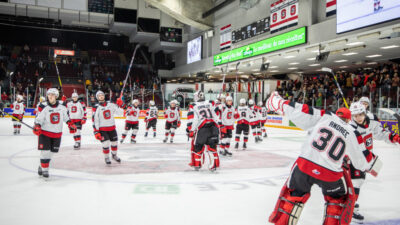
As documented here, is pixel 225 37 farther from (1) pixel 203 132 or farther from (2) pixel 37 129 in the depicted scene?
(2) pixel 37 129

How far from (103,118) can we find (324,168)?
4.85 m

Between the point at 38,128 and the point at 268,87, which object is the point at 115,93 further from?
the point at 38,128

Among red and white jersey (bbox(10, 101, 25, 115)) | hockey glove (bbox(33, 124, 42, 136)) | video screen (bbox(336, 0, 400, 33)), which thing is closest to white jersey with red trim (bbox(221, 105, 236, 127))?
hockey glove (bbox(33, 124, 42, 136))

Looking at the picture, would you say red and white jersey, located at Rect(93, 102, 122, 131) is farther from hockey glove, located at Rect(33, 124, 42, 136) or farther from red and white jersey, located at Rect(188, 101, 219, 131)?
red and white jersey, located at Rect(188, 101, 219, 131)

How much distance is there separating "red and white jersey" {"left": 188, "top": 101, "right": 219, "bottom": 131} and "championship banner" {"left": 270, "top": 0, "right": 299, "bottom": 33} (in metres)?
9.69

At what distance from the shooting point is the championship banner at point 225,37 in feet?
66.2

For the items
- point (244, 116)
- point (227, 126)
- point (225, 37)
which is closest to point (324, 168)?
point (227, 126)

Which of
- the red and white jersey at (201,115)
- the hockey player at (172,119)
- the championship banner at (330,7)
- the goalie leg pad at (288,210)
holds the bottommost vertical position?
the goalie leg pad at (288,210)

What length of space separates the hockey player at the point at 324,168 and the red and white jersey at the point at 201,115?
333cm

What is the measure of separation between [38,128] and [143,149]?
418cm

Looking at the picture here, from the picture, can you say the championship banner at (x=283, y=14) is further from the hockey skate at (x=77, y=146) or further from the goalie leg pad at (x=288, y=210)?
the goalie leg pad at (x=288, y=210)

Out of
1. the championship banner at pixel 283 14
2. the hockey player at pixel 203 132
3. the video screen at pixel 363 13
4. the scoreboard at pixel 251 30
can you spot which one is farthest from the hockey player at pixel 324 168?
the scoreboard at pixel 251 30

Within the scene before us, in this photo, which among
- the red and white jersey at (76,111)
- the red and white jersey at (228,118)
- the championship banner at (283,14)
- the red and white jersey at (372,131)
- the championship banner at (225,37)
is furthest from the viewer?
the championship banner at (225,37)

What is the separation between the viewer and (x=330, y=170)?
2611mm
